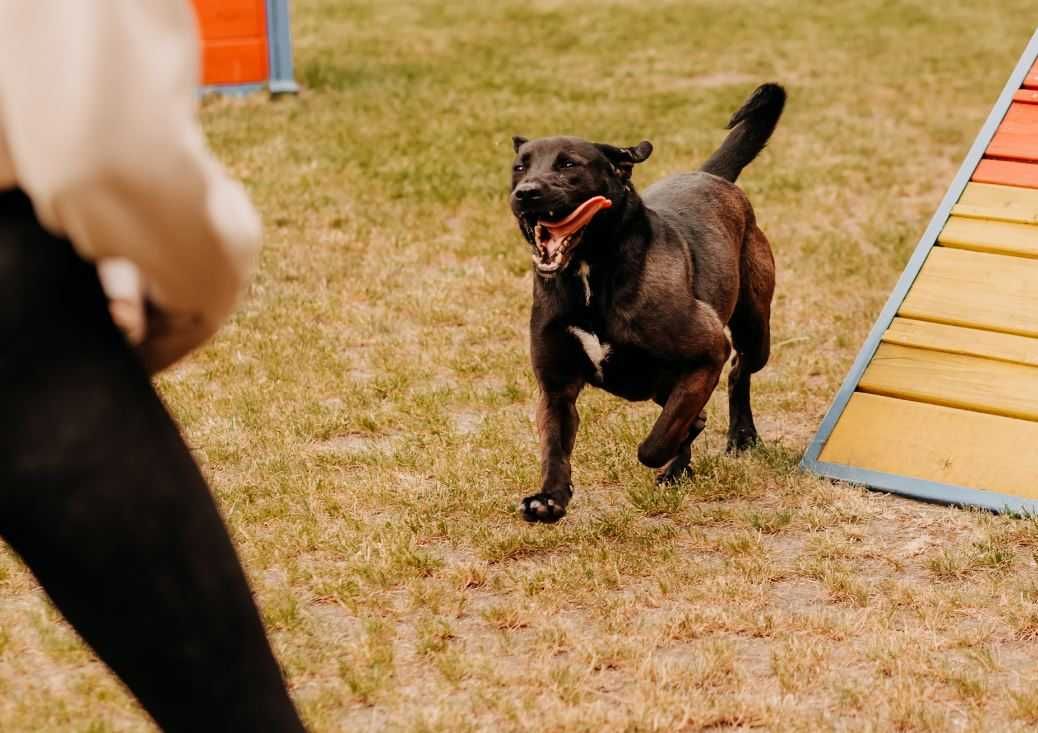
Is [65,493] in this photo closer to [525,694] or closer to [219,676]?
[219,676]

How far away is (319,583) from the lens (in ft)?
13.0

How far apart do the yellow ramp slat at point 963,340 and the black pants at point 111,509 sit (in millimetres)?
4117

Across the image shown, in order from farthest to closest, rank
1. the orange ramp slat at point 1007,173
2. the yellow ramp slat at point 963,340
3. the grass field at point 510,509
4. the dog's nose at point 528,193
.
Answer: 1. the orange ramp slat at point 1007,173
2. the yellow ramp slat at point 963,340
3. the dog's nose at point 528,193
4. the grass field at point 510,509

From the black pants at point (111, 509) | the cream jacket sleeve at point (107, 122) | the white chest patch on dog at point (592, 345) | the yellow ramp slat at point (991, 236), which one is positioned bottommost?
the yellow ramp slat at point (991, 236)

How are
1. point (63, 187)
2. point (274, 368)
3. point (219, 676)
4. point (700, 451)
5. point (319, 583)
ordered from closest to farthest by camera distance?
point (63, 187), point (219, 676), point (319, 583), point (700, 451), point (274, 368)

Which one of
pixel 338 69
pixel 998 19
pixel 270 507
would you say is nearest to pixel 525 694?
pixel 270 507

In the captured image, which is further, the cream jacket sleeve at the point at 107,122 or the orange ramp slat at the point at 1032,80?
the orange ramp slat at the point at 1032,80

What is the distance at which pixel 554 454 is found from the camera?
441 cm

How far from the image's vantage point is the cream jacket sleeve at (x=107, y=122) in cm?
117

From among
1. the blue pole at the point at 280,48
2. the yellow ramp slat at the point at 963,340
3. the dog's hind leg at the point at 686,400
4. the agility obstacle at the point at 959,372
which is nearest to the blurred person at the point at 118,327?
the dog's hind leg at the point at 686,400

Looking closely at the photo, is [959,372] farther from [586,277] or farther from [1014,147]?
[1014,147]

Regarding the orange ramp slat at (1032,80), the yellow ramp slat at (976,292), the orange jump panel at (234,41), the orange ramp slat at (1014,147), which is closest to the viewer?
the yellow ramp slat at (976,292)

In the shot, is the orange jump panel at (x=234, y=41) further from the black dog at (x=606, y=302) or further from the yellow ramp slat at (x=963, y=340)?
the yellow ramp slat at (x=963, y=340)

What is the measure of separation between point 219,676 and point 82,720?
1961 mm
